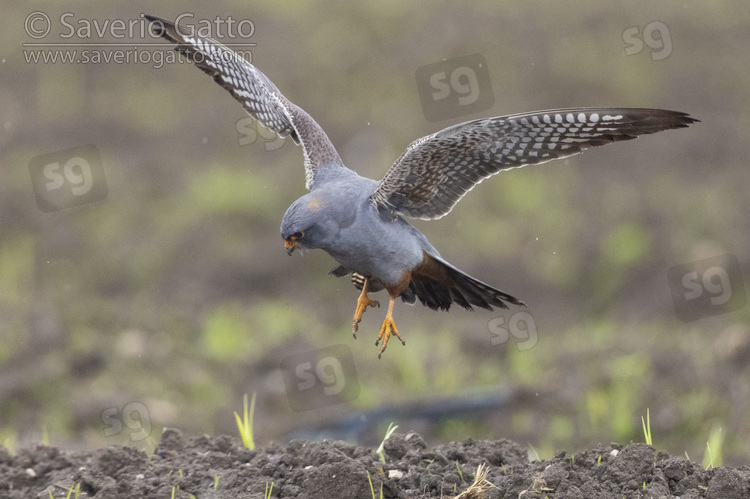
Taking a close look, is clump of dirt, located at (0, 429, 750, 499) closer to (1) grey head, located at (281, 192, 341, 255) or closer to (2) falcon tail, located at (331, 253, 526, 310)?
(2) falcon tail, located at (331, 253, 526, 310)

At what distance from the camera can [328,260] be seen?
33.3 feet

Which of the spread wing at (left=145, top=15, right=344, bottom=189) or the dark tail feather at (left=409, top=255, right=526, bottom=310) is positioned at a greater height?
the spread wing at (left=145, top=15, right=344, bottom=189)

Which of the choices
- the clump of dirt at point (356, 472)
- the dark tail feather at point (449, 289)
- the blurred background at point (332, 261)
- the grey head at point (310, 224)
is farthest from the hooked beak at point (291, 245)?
the blurred background at point (332, 261)

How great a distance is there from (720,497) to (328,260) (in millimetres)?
6475

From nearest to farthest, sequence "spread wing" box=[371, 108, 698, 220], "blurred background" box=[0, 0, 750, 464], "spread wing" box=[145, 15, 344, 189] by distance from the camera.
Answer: "spread wing" box=[371, 108, 698, 220]
"spread wing" box=[145, 15, 344, 189]
"blurred background" box=[0, 0, 750, 464]

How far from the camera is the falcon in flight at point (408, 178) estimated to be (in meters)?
4.36

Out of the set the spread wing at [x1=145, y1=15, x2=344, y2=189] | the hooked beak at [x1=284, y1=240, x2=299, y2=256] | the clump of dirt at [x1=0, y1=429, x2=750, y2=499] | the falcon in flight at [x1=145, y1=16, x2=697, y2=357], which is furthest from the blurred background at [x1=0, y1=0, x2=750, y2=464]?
the hooked beak at [x1=284, y1=240, x2=299, y2=256]

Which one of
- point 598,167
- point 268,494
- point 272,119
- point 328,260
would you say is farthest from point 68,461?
point 598,167

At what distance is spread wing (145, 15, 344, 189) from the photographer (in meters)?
5.38

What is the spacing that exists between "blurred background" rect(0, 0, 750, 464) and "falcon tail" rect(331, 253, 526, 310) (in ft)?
9.52

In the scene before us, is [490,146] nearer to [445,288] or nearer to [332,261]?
[445,288]

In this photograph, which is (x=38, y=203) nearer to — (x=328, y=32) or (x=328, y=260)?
(x=328, y=260)

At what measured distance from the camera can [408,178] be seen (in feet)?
15.5

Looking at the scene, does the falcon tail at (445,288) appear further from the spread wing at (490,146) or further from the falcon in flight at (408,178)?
the spread wing at (490,146)
